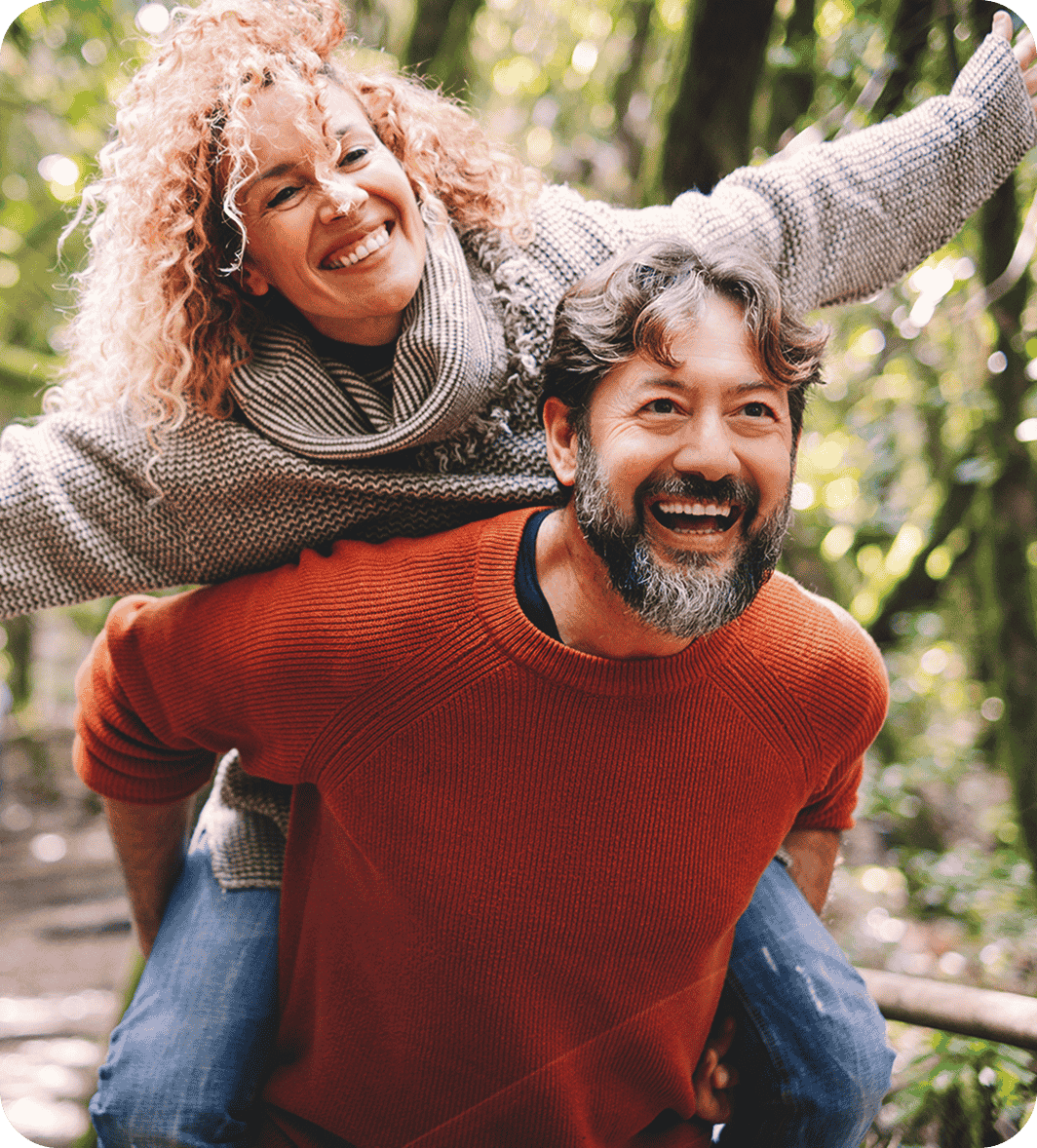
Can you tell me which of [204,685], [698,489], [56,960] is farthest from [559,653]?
[56,960]

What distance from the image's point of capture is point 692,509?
1.52 meters

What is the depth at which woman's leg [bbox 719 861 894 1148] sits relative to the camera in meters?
1.82

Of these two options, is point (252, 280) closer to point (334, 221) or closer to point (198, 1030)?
point (334, 221)

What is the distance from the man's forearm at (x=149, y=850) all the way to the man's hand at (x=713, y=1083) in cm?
126

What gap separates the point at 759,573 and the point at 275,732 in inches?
36.5

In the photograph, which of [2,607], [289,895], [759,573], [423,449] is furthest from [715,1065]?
[2,607]

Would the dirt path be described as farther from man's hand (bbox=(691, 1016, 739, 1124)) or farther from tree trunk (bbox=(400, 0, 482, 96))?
tree trunk (bbox=(400, 0, 482, 96))

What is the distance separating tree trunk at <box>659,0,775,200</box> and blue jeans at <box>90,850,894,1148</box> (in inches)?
69.7

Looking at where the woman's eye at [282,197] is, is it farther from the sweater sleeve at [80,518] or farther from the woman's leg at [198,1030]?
the woman's leg at [198,1030]

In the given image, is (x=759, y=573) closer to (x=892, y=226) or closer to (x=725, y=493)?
(x=725, y=493)

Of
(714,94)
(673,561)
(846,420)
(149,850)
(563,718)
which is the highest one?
(714,94)

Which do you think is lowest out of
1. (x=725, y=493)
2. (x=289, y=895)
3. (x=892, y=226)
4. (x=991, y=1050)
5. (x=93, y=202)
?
(x=991, y=1050)

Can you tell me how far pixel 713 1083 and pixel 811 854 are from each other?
0.53 meters

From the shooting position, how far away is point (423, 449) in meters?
1.69
